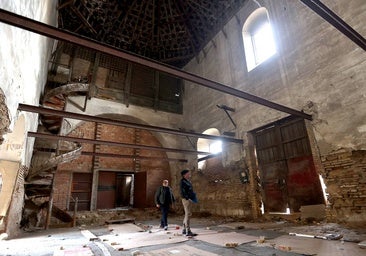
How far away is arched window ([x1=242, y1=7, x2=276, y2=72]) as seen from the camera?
8.61 m

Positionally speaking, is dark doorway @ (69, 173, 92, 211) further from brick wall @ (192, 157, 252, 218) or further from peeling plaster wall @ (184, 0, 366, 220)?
peeling plaster wall @ (184, 0, 366, 220)

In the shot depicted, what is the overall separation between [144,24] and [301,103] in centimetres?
928

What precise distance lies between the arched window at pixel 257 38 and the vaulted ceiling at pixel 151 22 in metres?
1.18

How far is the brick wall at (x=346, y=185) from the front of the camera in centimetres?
521

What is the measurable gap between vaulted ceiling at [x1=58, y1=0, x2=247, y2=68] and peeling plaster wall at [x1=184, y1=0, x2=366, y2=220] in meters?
1.18

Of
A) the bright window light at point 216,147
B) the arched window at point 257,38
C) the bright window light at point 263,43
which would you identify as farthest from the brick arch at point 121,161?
the bright window light at point 263,43

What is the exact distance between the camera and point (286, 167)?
24.3 ft

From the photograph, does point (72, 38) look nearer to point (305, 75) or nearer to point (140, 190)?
point (305, 75)

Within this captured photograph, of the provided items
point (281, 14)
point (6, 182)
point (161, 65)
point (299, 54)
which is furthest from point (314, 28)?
point (6, 182)

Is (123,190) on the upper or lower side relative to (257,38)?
lower

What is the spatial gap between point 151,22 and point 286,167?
995 centimetres

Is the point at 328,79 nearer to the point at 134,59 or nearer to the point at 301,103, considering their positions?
the point at 301,103

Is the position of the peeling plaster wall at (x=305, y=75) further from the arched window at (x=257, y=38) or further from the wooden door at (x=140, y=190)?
the wooden door at (x=140, y=190)

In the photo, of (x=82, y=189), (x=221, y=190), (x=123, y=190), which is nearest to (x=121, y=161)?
(x=82, y=189)
